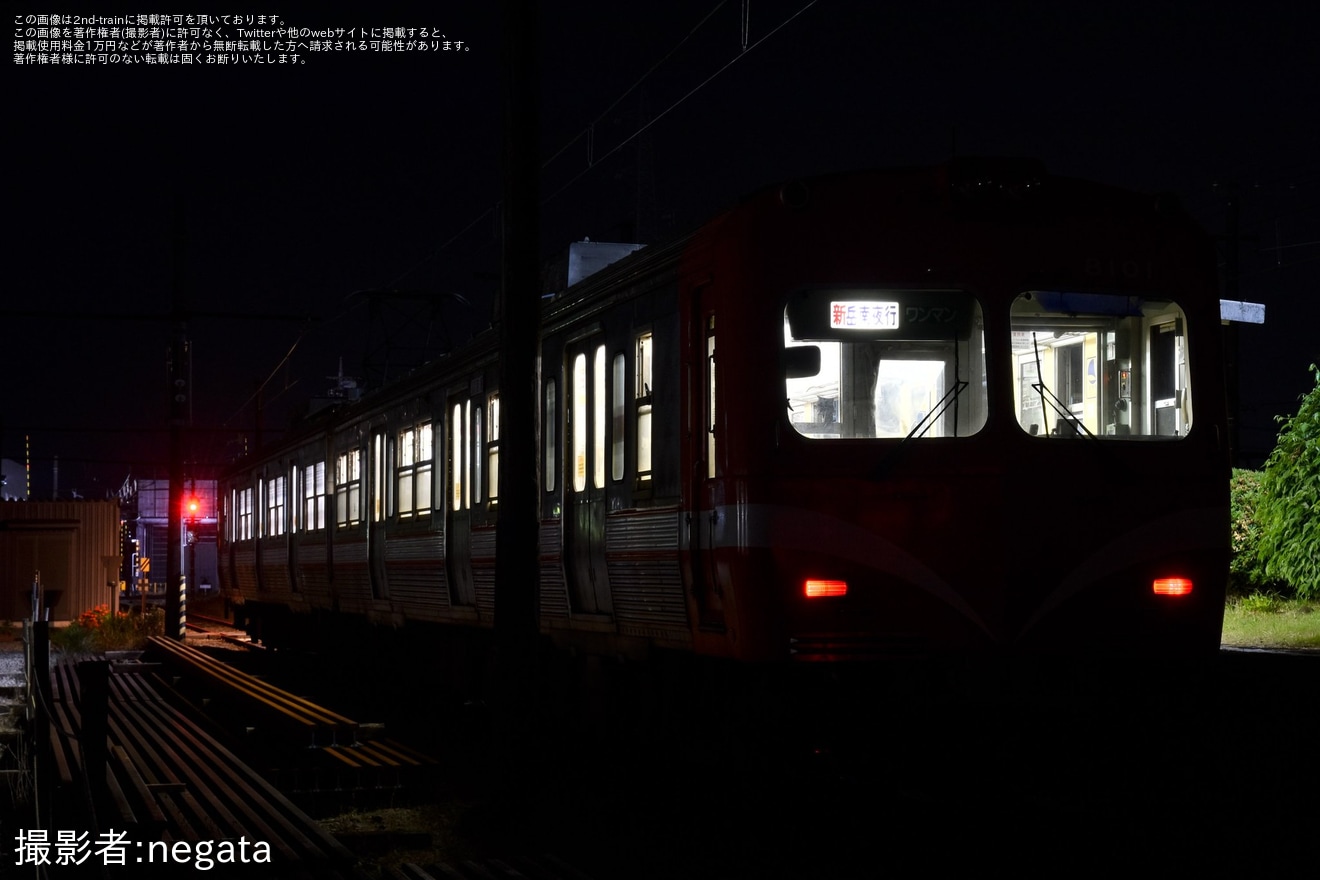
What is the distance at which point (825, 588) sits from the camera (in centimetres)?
880

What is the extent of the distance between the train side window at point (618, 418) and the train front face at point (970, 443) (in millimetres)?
1855

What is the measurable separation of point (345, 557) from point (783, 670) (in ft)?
39.2

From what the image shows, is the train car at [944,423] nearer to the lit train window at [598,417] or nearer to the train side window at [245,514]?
the lit train window at [598,417]

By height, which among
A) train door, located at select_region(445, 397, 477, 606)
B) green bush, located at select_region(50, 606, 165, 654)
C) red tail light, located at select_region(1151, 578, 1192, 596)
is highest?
train door, located at select_region(445, 397, 477, 606)

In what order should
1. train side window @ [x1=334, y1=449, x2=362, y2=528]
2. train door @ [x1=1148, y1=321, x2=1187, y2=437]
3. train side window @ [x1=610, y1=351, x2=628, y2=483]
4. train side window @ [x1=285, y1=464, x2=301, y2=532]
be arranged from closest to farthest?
train door @ [x1=1148, y1=321, x2=1187, y2=437] → train side window @ [x1=610, y1=351, x2=628, y2=483] → train side window @ [x1=334, y1=449, x2=362, y2=528] → train side window @ [x1=285, y1=464, x2=301, y2=532]

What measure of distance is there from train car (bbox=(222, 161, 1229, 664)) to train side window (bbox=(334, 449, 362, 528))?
10106 mm

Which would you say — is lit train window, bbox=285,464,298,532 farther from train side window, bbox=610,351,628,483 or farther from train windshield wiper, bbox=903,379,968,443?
train windshield wiper, bbox=903,379,968,443

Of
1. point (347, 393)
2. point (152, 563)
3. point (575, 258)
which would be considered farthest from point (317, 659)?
point (152, 563)

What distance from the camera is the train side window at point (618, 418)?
11.1 metres

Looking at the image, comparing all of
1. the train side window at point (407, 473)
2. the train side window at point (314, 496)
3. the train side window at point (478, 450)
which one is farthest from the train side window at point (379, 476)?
the train side window at point (478, 450)

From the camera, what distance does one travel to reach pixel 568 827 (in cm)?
912

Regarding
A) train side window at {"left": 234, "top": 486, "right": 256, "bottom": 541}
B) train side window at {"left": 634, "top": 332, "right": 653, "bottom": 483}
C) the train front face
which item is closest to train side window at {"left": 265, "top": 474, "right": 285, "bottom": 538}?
train side window at {"left": 234, "top": 486, "right": 256, "bottom": 541}

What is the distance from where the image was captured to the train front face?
882 cm

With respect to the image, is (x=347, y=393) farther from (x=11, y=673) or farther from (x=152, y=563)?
(x=152, y=563)
